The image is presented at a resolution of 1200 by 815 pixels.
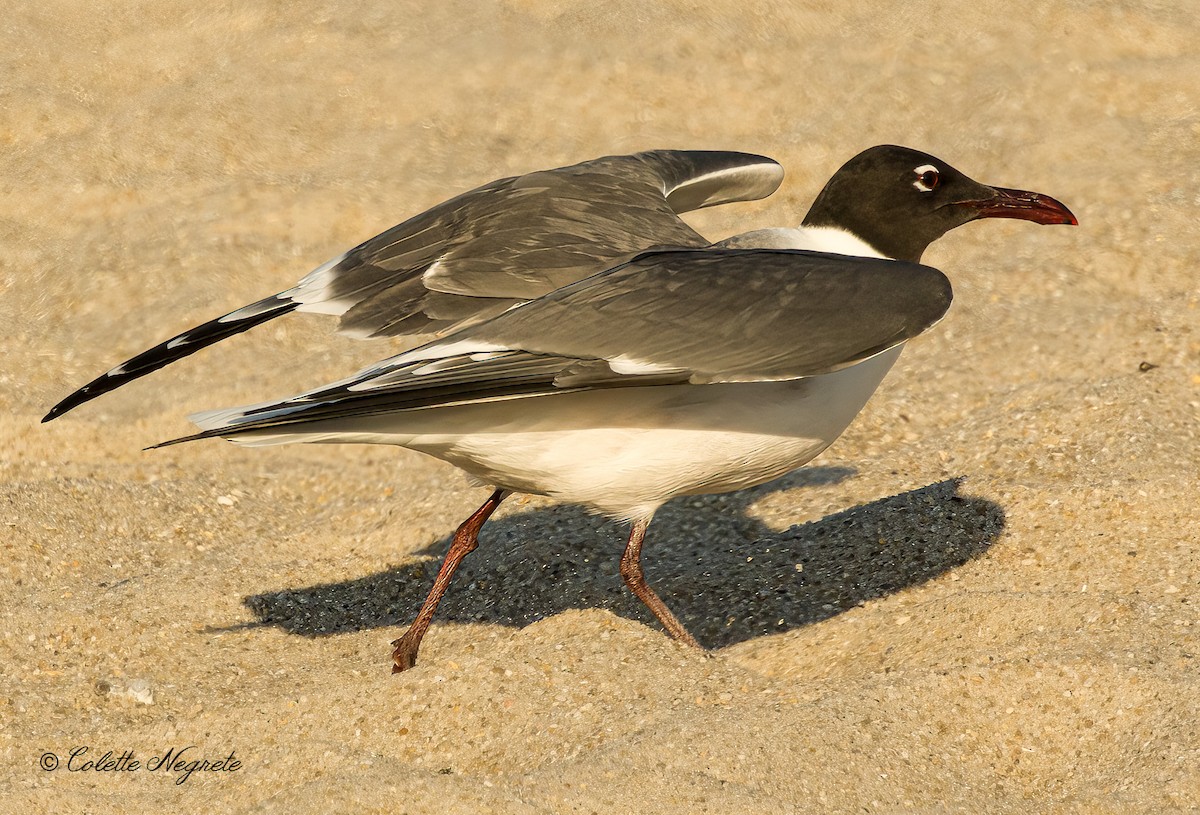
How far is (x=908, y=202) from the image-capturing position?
4832mm

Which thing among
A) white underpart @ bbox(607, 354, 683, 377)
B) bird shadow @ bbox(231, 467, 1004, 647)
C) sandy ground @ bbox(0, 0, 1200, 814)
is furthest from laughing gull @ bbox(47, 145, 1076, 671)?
sandy ground @ bbox(0, 0, 1200, 814)

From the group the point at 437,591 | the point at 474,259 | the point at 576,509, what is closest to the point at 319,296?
the point at 474,259

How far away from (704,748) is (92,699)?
1.96 m

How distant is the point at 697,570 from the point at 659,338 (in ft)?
5.42

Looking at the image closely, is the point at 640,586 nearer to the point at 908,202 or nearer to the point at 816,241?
the point at 816,241

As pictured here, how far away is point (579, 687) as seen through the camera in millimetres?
4039

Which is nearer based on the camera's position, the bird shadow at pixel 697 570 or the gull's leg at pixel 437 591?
the gull's leg at pixel 437 591

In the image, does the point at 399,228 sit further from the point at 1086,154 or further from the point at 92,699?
the point at 1086,154

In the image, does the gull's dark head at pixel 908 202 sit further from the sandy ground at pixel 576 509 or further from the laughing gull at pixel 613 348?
the sandy ground at pixel 576 509

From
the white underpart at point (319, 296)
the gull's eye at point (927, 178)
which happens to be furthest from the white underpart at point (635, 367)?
the gull's eye at point (927, 178)

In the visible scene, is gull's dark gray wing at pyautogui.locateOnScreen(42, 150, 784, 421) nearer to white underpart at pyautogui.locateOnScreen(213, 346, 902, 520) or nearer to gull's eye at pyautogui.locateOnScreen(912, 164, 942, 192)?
white underpart at pyautogui.locateOnScreen(213, 346, 902, 520)

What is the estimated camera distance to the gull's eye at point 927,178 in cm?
484

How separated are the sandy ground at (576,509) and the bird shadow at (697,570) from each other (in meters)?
0.02

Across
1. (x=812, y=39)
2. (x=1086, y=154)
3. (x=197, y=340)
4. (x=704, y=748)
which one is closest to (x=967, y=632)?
(x=704, y=748)
